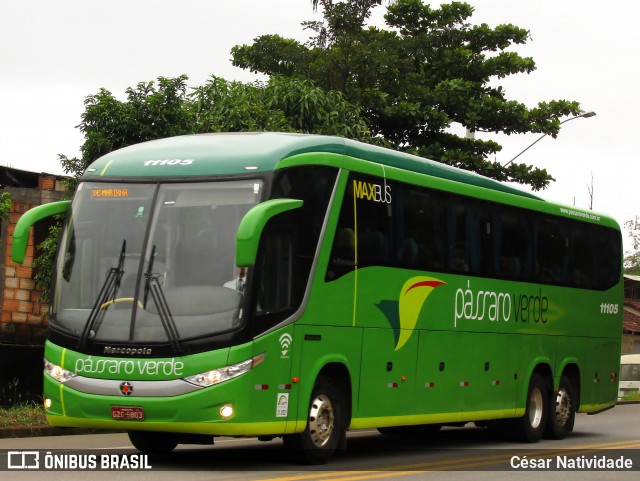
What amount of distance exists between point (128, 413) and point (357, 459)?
11.5 feet

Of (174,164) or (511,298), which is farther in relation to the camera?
(511,298)

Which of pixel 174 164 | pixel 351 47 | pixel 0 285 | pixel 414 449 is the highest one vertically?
pixel 351 47

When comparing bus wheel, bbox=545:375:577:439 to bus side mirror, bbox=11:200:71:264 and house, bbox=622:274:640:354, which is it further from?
house, bbox=622:274:640:354

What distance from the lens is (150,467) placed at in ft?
41.5

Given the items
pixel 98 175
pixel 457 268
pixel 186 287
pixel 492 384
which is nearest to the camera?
pixel 186 287

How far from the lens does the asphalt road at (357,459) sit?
39.7 ft

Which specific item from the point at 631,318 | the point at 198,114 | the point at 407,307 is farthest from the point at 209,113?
the point at 631,318

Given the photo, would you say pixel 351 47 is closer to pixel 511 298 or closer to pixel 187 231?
pixel 511 298

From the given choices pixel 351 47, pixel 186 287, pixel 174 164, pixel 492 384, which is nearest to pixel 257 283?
pixel 186 287

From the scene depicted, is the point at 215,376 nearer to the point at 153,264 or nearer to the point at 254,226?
the point at 153,264

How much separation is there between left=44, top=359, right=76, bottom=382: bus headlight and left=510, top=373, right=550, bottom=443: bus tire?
28.2 feet

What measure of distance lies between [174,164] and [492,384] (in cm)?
681

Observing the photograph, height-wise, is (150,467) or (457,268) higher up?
(457,268)

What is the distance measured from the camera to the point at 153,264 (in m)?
12.5
